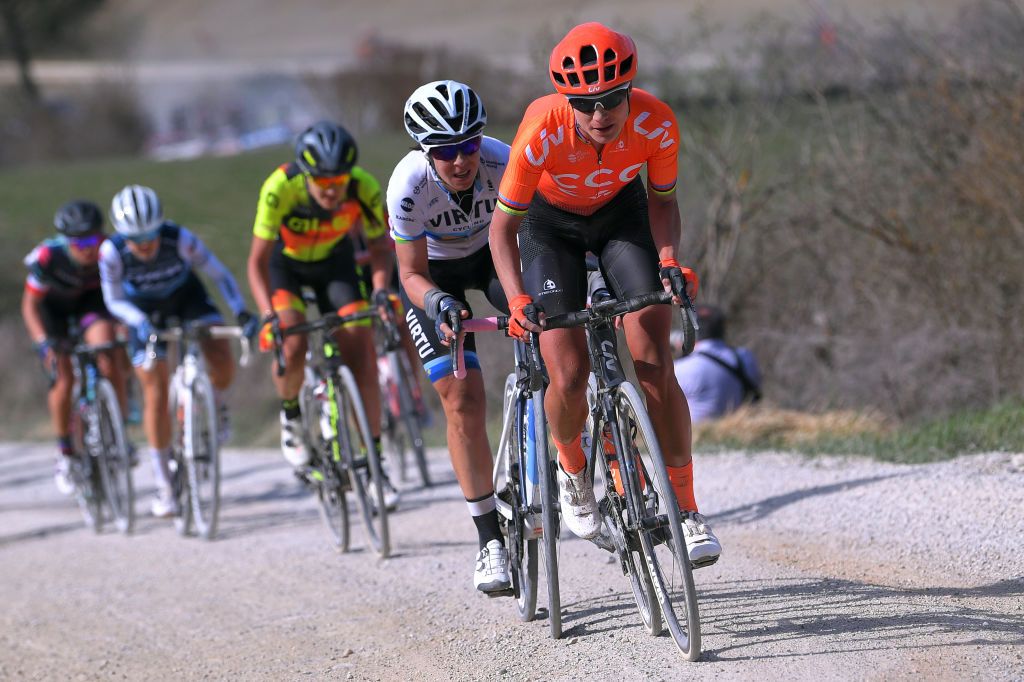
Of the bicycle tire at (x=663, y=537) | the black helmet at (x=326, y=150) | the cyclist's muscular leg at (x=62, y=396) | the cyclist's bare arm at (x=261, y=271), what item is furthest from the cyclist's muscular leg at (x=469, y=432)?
the cyclist's muscular leg at (x=62, y=396)

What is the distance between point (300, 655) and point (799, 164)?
805 centimetres

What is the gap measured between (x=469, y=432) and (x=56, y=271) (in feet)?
17.3

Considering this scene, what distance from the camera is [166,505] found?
345 inches

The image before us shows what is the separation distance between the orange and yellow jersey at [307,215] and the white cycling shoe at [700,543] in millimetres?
3416

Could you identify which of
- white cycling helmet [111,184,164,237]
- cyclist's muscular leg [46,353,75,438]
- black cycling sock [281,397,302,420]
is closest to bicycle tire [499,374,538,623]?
black cycling sock [281,397,302,420]

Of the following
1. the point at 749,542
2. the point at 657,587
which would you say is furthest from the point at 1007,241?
the point at 657,587

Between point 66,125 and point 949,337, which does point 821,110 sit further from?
point 66,125

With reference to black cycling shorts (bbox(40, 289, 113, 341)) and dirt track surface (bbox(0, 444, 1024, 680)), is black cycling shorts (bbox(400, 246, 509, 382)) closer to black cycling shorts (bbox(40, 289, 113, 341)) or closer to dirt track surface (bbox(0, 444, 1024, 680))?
dirt track surface (bbox(0, 444, 1024, 680))

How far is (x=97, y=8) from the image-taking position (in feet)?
220

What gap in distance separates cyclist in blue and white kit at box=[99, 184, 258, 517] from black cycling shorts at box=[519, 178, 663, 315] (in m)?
3.53

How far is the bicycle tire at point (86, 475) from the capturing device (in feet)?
31.0

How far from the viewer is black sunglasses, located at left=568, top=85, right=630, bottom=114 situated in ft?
14.2

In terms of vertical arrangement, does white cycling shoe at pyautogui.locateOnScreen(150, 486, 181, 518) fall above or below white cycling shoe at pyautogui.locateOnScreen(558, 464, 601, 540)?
below

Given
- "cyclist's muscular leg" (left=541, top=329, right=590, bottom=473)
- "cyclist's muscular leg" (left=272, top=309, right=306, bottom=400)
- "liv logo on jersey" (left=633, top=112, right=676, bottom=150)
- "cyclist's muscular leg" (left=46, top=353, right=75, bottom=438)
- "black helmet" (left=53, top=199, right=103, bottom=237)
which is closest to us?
"liv logo on jersey" (left=633, top=112, right=676, bottom=150)
